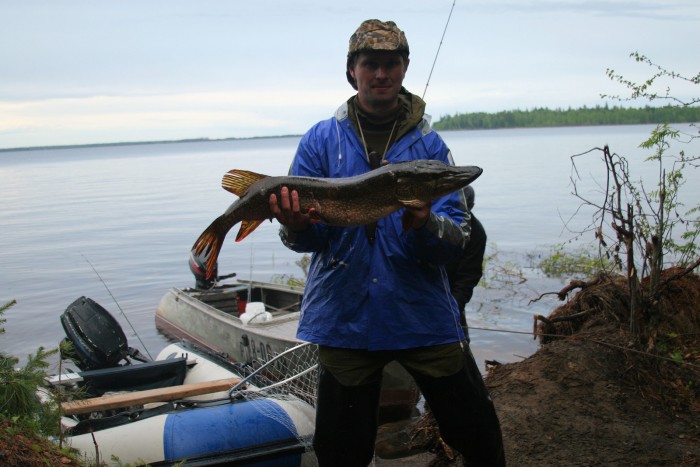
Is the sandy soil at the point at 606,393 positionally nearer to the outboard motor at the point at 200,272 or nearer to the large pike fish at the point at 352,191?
the large pike fish at the point at 352,191

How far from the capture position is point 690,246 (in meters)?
5.62

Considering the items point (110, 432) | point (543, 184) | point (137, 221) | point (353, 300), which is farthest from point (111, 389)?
point (543, 184)

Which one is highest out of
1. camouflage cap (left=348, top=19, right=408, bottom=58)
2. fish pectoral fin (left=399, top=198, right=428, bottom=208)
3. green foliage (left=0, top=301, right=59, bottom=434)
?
camouflage cap (left=348, top=19, right=408, bottom=58)

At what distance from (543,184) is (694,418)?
A: 32754 millimetres

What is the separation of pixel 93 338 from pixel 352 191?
4.68 metres

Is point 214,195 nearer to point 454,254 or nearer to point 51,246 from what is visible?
point 51,246

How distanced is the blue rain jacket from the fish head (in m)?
0.12

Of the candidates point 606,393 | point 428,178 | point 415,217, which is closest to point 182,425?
point 415,217

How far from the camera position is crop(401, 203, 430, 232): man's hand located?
3127mm

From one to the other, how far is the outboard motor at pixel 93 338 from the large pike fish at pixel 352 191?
393cm

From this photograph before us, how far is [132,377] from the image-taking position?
6402 millimetres

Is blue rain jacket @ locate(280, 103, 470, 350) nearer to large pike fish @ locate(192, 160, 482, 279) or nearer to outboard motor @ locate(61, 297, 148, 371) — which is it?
large pike fish @ locate(192, 160, 482, 279)

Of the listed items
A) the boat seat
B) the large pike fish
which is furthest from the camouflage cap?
the boat seat

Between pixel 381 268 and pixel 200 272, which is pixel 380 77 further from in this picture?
pixel 200 272
